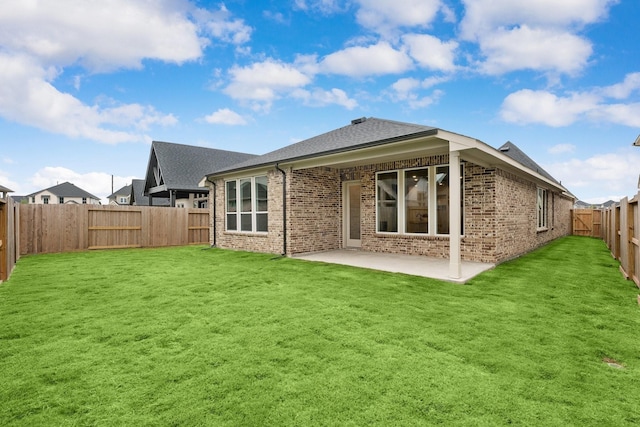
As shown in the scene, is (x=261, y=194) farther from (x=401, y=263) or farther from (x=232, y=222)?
(x=401, y=263)

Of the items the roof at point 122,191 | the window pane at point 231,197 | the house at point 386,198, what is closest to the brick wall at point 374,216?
the house at point 386,198

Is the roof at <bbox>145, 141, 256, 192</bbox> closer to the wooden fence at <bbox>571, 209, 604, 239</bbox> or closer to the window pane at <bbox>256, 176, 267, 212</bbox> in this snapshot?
the window pane at <bbox>256, 176, 267, 212</bbox>

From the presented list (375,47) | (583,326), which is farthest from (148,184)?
(583,326)

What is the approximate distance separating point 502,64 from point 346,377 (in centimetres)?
1624

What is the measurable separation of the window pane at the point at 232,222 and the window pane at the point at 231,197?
0.80 feet

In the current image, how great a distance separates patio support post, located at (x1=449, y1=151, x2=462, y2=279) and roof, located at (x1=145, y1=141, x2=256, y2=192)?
17559 mm

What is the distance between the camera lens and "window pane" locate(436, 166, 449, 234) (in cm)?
871

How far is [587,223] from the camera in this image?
819 inches

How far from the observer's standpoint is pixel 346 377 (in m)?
2.64

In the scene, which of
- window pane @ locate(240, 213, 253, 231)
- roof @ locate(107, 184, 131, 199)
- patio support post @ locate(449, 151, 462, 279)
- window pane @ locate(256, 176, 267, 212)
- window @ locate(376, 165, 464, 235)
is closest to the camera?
patio support post @ locate(449, 151, 462, 279)

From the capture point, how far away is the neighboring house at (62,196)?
49.2 m

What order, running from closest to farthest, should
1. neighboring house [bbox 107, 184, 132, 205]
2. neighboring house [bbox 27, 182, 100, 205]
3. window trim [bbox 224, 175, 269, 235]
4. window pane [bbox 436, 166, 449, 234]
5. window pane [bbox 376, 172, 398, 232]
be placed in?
window pane [bbox 436, 166, 449, 234], window pane [bbox 376, 172, 398, 232], window trim [bbox 224, 175, 269, 235], neighboring house [bbox 107, 184, 132, 205], neighboring house [bbox 27, 182, 100, 205]

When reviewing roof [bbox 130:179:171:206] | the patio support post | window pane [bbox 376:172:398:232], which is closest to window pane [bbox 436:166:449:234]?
window pane [bbox 376:172:398:232]

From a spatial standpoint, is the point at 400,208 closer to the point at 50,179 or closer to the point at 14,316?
the point at 14,316
